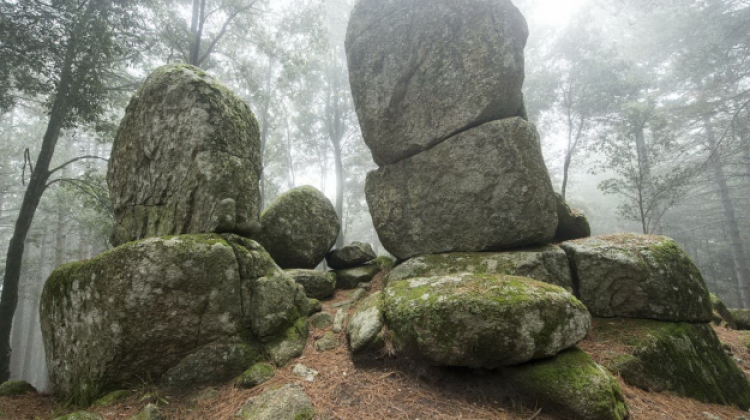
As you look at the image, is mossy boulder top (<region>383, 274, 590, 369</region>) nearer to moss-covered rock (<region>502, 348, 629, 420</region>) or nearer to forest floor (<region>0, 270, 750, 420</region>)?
moss-covered rock (<region>502, 348, 629, 420</region>)

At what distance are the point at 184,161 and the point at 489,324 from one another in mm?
4897

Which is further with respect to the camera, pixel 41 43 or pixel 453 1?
pixel 41 43

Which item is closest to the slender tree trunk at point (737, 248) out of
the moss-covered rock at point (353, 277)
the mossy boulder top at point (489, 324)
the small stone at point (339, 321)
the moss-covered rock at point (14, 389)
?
the mossy boulder top at point (489, 324)

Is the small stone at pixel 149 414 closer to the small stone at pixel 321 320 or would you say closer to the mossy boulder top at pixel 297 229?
the small stone at pixel 321 320

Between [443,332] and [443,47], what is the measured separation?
5.72 meters

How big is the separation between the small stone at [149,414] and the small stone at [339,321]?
232 cm

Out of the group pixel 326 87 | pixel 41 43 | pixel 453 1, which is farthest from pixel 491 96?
pixel 326 87

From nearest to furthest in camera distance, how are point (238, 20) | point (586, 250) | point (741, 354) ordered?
point (586, 250) → point (741, 354) → point (238, 20)

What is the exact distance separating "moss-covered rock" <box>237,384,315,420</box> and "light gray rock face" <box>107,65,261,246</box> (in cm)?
239

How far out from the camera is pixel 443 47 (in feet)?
21.2

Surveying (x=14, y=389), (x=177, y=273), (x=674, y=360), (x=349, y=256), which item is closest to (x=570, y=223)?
(x=674, y=360)

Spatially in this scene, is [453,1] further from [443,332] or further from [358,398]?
[358,398]

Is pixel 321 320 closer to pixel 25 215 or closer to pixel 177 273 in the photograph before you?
pixel 177 273

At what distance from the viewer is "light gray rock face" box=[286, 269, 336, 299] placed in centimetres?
642
